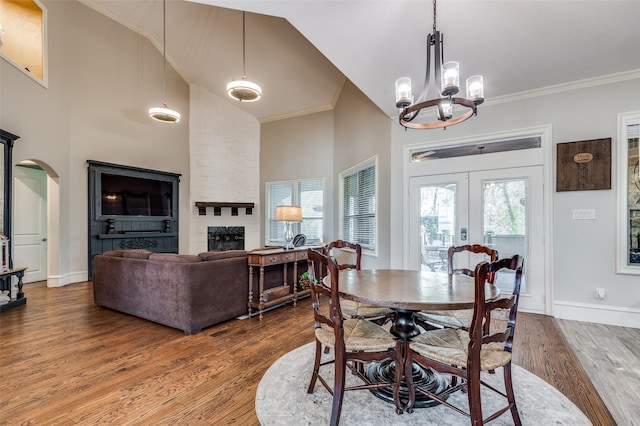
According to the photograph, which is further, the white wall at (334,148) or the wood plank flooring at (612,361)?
the white wall at (334,148)

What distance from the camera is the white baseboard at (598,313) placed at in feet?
10.7

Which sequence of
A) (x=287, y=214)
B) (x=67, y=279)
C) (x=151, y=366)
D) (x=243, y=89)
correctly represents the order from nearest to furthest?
(x=151, y=366) < (x=287, y=214) < (x=243, y=89) < (x=67, y=279)

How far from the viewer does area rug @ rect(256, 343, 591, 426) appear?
1.73 meters

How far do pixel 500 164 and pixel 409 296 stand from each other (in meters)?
3.02

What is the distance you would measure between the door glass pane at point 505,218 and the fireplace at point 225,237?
213 inches

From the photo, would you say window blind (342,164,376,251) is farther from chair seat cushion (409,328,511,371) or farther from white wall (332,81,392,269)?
chair seat cushion (409,328,511,371)

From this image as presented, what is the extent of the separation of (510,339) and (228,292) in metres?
2.71

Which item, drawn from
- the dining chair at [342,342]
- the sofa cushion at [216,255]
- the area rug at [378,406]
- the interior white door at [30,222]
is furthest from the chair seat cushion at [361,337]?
the interior white door at [30,222]

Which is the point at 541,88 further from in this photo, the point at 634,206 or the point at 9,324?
the point at 9,324

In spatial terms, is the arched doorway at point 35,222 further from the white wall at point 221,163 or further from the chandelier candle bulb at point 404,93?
the chandelier candle bulb at point 404,93

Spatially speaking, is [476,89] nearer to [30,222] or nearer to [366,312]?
[366,312]

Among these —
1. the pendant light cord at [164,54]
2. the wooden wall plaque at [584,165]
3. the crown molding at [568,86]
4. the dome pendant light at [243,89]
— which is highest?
the pendant light cord at [164,54]

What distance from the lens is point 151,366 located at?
2377mm

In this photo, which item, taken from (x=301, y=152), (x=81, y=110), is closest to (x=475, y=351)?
Result: (x=301, y=152)
